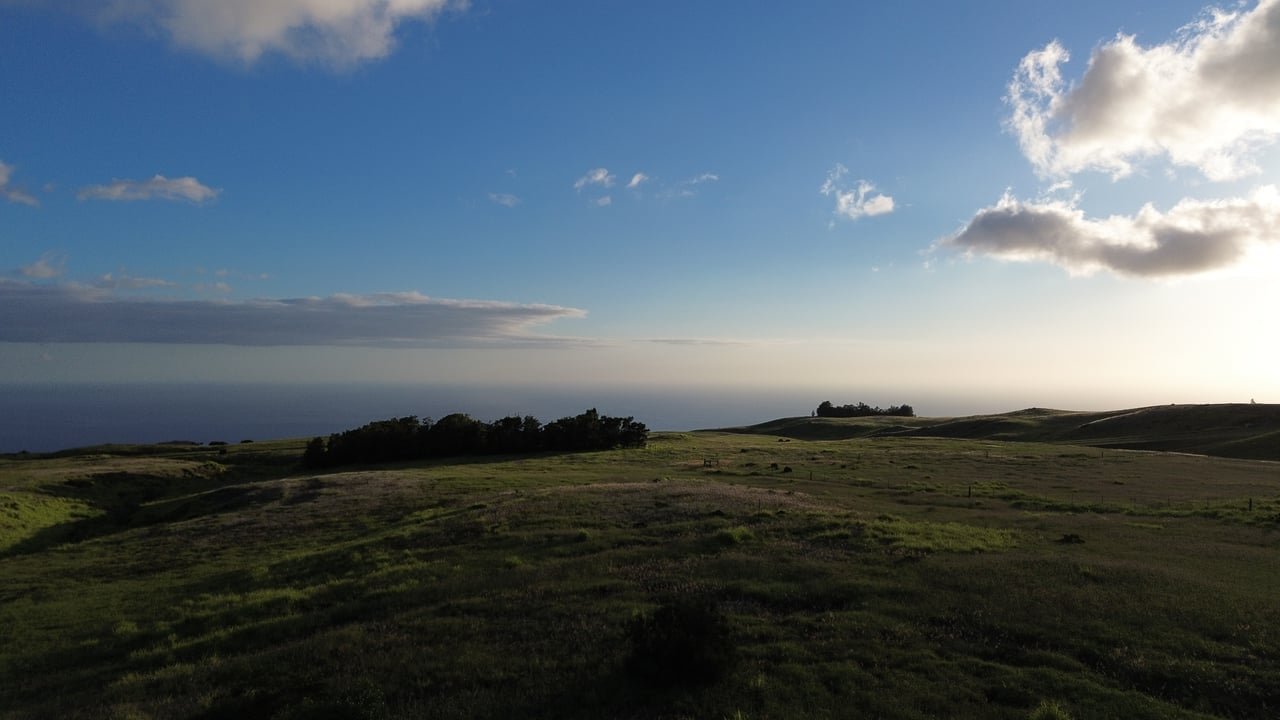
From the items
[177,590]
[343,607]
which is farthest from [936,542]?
[177,590]

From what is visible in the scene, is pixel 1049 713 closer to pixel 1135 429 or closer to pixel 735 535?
pixel 735 535

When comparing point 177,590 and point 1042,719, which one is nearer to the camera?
point 1042,719

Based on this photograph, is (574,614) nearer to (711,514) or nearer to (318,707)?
(318,707)

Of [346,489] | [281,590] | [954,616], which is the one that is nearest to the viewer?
[954,616]

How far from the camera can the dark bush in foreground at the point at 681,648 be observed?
10.9 metres

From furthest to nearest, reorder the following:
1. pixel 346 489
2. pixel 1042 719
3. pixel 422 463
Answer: pixel 422 463, pixel 346 489, pixel 1042 719

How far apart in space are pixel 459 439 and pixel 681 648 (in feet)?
254

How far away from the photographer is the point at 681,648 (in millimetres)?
10977

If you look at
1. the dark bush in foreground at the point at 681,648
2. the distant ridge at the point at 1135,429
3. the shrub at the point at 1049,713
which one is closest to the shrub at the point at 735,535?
the dark bush in foreground at the point at 681,648

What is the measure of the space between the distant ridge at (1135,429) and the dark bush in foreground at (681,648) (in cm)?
8254

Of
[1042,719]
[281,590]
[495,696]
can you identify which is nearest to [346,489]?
[281,590]

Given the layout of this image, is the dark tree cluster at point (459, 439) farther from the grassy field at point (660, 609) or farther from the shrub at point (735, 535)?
the shrub at point (735, 535)

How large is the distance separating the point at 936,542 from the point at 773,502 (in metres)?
9.96

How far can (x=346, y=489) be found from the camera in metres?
44.0
